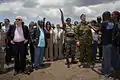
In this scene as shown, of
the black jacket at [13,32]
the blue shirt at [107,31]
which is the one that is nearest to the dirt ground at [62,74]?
the blue shirt at [107,31]

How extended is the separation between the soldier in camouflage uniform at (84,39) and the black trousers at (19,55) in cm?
210

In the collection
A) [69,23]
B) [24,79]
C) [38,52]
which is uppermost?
[69,23]

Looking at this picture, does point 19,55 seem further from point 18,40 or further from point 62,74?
point 62,74

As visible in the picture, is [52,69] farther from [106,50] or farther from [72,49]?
[106,50]

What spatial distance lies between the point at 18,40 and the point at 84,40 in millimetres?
2442

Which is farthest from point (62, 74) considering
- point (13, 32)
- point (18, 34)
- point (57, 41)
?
point (57, 41)

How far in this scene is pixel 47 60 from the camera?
547 inches

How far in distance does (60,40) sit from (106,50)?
4.83 meters

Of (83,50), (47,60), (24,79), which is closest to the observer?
(24,79)

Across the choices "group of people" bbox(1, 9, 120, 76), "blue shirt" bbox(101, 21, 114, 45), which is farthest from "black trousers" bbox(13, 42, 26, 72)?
"blue shirt" bbox(101, 21, 114, 45)

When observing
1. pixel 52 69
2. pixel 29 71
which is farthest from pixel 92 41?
pixel 29 71

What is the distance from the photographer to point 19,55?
37.1ft

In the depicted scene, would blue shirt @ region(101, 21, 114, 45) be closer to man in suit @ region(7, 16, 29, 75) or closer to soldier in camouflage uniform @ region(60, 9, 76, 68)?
soldier in camouflage uniform @ region(60, 9, 76, 68)

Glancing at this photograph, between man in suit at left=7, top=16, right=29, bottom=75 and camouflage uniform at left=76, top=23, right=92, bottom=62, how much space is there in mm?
1935
